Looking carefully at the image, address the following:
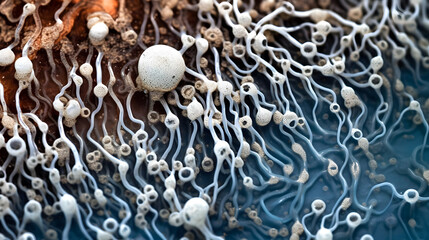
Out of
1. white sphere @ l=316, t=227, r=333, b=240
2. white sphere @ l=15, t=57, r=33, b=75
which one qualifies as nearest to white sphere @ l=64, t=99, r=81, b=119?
white sphere @ l=15, t=57, r=33, b=75

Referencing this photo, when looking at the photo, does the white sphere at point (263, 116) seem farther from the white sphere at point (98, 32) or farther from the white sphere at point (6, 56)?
the white sphere at point (6, 56)

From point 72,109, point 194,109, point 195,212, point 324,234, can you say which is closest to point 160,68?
point 194,109

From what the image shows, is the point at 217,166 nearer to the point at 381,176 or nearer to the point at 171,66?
the point at 171,66

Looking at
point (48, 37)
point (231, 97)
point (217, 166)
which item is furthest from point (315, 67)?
point (48, 37)

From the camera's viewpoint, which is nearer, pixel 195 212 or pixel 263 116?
pixel 195 212

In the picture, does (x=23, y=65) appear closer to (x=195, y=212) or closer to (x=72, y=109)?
(x=72, y=109)

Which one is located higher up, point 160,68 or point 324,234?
point 160,68
